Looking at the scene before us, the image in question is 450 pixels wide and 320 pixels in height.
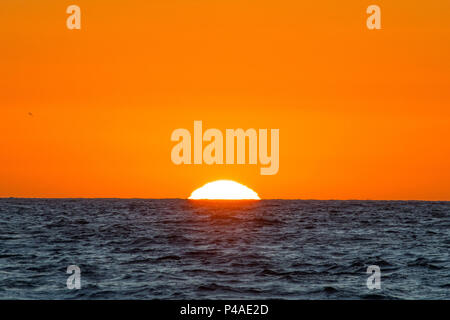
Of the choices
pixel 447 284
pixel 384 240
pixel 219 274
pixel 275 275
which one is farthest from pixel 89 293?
pixel 384 240

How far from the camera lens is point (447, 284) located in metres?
25.4

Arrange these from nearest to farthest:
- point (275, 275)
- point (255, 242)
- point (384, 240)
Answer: point (275, 275), point (255, 242), point (384, 240)

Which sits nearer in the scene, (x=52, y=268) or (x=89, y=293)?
(x=89, y=293)
